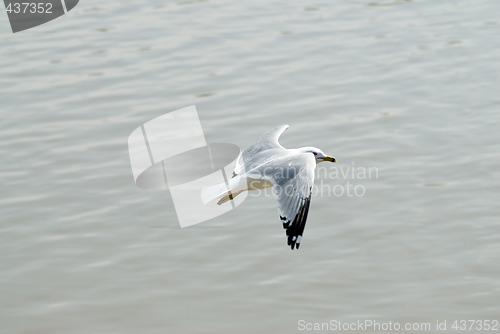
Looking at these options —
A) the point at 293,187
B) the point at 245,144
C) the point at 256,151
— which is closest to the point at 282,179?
the point at 293,187

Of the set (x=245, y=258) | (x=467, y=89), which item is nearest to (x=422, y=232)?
(x=245, y=258)

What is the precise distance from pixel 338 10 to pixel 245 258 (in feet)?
24.5

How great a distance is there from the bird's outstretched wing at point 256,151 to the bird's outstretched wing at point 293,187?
40 cm

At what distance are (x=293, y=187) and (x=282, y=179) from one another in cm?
23

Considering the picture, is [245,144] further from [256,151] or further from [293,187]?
[293,187]

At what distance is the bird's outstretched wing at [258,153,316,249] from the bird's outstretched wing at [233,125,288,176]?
0.40 m

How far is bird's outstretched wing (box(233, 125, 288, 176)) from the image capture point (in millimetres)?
9352

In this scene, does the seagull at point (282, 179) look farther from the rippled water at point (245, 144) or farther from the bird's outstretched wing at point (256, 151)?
the rippled water at point (245, 144)

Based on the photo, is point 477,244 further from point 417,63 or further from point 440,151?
point 417,63

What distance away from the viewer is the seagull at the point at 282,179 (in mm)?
8164

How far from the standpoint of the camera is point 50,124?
12.4 m

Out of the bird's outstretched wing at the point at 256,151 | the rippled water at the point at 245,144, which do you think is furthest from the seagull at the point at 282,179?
the rippled water at the point at 245,144

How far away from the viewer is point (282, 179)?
8656mm

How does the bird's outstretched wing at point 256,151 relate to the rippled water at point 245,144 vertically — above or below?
above
